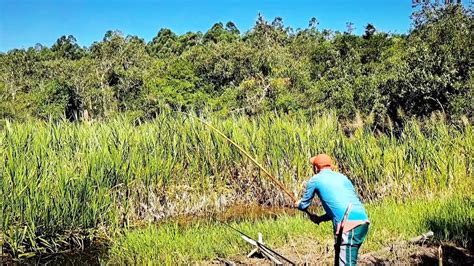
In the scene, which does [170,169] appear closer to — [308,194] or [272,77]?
[308,194]

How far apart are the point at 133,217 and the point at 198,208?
1.17 m

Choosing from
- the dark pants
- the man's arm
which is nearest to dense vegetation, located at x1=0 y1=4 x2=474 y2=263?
the dark pants

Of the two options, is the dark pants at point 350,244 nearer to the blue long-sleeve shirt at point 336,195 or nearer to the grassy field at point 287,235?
the blue long-sleeve shirt at point 336,195

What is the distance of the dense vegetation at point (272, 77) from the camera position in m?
12.2

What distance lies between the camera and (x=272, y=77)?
62.1ft

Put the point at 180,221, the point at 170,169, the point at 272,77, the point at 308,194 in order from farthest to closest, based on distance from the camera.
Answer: the point at 272,77, the point at 170,169, the point at 180,221, the point at 308,194

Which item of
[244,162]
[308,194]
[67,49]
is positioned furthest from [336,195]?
[67,49]

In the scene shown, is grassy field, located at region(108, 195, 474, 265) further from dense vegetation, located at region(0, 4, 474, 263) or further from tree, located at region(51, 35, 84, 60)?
tree, located at region(51, 35, 84, 60)

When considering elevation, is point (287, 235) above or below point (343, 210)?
below

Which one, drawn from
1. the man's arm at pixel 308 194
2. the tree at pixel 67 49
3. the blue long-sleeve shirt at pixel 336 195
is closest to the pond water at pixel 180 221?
the man's arm at pixel 308 194

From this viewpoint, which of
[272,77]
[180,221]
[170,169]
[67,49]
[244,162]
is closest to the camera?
[180,221]

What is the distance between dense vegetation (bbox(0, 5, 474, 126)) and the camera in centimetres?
1225

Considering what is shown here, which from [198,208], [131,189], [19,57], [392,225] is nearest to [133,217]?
[131,189]

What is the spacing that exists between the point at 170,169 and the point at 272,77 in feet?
36.5
